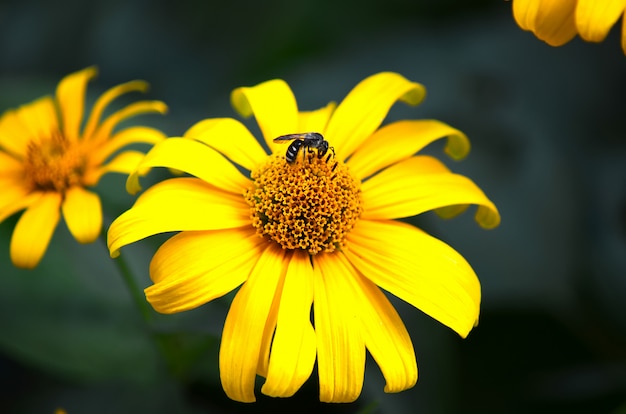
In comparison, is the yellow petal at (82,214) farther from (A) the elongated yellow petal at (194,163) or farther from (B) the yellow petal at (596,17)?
(B) the yellow petal at (596,17)

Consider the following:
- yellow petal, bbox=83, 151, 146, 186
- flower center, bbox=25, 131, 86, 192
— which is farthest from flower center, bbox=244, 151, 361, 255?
flower center, bbox=25, 131, 86, 192

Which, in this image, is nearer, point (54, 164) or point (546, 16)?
point (546, 16)

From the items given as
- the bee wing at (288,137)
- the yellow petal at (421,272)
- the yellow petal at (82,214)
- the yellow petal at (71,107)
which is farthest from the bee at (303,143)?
A: the yellow petal at (71,107)

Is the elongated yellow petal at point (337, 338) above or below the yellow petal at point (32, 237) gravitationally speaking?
below

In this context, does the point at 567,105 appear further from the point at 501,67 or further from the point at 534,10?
the point at 534,10

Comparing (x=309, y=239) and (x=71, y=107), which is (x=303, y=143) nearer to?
(x=309, y=239)

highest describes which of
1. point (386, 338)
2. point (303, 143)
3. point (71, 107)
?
point (71, 107)

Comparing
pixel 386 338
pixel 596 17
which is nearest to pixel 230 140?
pixel 386 338

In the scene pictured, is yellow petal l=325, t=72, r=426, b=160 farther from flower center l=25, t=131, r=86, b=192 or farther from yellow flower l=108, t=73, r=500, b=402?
flower center l=25, t=131, r=86, b=192
